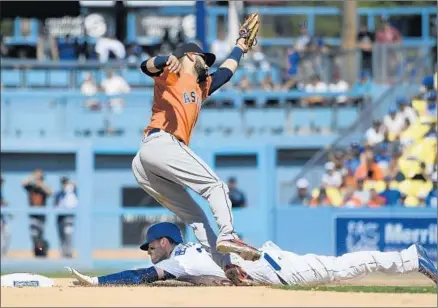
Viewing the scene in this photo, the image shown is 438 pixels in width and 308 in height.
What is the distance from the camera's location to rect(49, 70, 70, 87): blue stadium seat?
24.0 meters

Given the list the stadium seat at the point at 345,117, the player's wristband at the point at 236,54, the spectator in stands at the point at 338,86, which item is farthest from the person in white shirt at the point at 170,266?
the spectator in stands at the point at 338,86

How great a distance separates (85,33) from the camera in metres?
26.1

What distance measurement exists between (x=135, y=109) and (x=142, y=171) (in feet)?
42.8

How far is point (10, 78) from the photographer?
2388cm

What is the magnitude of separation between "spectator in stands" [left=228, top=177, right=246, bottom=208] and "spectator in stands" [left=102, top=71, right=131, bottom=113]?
102 inches

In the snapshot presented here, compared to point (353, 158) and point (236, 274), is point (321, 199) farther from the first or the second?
point (236, 274)

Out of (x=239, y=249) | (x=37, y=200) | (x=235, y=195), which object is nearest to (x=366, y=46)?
(x=235, y=195)

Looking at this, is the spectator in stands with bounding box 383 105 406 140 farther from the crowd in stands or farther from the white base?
the white base

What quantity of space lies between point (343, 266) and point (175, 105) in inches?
78.9

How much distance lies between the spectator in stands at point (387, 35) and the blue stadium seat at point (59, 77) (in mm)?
6605

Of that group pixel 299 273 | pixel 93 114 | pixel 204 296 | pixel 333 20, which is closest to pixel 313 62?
pixel 93 114

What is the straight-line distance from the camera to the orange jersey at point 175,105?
991 cm

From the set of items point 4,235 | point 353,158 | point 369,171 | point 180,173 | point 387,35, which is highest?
point 387,35

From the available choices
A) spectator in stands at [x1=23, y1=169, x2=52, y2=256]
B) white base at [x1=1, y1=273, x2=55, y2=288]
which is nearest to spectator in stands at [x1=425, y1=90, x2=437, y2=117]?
spectator in stands at [x1=23, y1=169, x2=52, y2=256]
